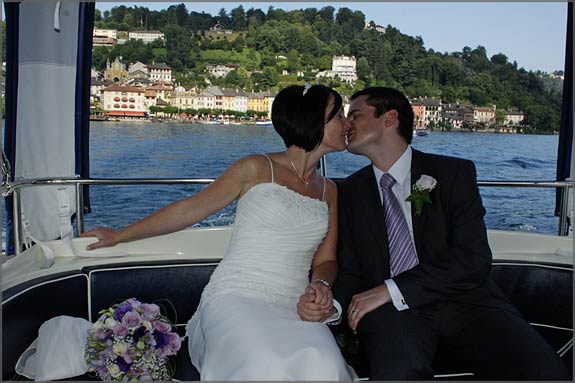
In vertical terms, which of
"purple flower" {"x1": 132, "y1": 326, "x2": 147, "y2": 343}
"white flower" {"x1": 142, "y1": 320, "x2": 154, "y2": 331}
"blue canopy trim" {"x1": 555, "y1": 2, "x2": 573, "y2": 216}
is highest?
"blue canopy trim" {"x1": 555, "y1": 2, "x2": 573, "y2": 216}

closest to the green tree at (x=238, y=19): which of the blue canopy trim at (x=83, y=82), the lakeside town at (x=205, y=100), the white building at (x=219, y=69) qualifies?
the lakeside town at (x=205, y=100)

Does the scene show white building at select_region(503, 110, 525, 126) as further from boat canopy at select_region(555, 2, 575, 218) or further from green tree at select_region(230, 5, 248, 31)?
boat canopy at select_region(555, 2, 575, 218)

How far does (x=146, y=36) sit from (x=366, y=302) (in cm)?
2575

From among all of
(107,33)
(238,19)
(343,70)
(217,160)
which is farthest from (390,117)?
(238,19)

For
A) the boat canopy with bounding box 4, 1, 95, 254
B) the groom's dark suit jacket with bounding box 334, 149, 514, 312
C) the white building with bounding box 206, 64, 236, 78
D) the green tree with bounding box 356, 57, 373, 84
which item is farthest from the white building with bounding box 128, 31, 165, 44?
the groom's dark suit jacket with bounding box 334, 149, 514, 312

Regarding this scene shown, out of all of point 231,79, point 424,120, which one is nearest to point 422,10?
point 424,120

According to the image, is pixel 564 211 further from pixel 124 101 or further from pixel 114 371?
pixel 124 101

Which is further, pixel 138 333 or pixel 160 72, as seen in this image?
pixel 160 72

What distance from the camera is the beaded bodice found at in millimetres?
2123

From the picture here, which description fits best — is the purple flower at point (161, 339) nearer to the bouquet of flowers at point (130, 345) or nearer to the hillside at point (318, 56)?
the bouquet of flowers at point (130, 345)

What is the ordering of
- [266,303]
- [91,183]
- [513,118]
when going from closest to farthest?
[266,303] < [91,183] < [513,118]

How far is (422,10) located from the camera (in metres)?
32.5

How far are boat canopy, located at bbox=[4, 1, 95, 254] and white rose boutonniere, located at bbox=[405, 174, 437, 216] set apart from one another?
1898 millimetres

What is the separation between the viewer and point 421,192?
222 centimetres
